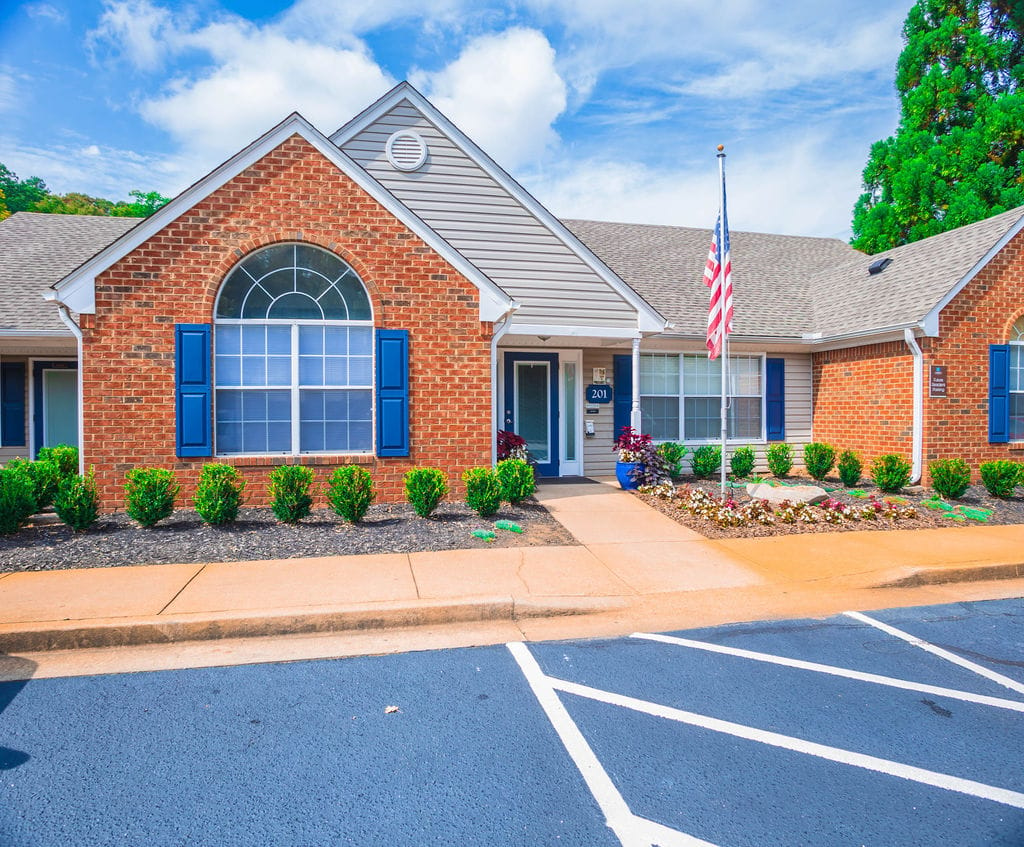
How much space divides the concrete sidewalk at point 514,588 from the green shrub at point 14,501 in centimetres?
137

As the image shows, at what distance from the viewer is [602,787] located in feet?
9.82

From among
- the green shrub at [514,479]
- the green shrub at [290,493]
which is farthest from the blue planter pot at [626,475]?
the green shrub at [290,493]

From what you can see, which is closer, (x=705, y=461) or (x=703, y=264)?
(x=705, y=461)

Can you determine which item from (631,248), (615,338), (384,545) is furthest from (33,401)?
(631,248)

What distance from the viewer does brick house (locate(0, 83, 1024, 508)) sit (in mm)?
8328

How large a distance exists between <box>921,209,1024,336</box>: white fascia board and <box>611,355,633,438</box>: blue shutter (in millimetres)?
5088

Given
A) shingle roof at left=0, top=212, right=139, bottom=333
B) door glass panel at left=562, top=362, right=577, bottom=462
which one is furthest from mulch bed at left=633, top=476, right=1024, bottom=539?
shingle roof at left=0, top=212, right=139, bottom=333

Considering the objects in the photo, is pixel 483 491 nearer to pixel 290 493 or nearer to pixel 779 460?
pixel 290 493

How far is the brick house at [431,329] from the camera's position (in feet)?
27.3

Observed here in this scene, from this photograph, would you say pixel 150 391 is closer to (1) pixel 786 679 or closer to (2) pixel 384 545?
(2) pixel 384 545

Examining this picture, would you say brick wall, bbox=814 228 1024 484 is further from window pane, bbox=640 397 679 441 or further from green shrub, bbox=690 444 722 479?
window pane, bbox=640 397 679 441

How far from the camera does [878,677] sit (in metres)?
4.22

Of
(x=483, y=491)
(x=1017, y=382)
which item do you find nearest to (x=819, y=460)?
(x=1017, y=382)

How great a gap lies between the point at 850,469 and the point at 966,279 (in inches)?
154
